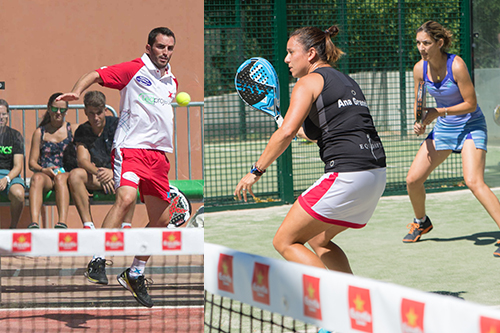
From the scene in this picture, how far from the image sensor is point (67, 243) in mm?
3172

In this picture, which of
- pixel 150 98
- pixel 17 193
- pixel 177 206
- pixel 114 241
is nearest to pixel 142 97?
pixel 150 98

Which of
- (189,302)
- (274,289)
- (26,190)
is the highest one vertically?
(26,190)

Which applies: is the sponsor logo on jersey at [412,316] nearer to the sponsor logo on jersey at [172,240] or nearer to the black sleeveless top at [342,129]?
the black sleeveless top at [342,129]

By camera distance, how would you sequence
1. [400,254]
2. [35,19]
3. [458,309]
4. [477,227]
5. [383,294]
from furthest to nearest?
[477,227], [400,254], [35,19], [383,294], [458,309]

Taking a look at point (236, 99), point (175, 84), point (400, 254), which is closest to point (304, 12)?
point (236, 99)

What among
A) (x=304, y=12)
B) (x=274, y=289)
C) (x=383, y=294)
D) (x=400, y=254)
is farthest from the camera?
(x=304, y=12)

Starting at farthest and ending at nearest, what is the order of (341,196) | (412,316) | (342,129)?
(342,129), (341,196), (412,316)

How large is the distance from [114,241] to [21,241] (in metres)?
0.44

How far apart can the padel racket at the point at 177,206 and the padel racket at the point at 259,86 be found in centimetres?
79

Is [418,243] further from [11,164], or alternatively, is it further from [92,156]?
[11,164]

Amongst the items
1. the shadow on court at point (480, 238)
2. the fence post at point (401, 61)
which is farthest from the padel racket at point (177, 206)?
the fence post at point (401, 61)

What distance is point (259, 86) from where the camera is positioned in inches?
174

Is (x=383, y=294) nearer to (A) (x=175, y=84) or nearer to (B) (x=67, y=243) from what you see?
(B) (x=67, y=243)

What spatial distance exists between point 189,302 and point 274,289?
239 cm
